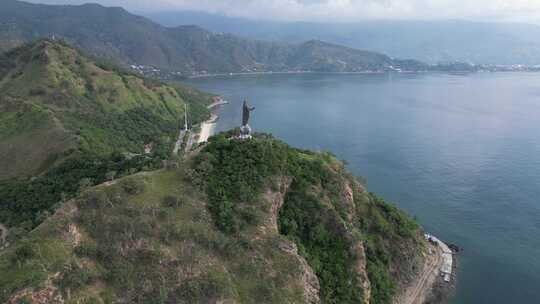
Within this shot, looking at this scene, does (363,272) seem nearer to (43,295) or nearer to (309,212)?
(309,212)

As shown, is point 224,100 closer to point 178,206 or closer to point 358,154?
point 358,154

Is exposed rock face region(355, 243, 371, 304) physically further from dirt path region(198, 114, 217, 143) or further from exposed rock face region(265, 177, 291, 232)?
dirt path region(198, 114, 217, 143)

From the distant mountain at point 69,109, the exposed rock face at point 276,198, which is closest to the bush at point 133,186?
the exposed rock face at point 276,198

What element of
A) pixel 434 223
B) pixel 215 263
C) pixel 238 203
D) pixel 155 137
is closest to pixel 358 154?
pixel 434 223

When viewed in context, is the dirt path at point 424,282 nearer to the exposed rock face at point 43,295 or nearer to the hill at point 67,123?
the hill at point 67,123

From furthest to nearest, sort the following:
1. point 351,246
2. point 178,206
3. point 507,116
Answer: point 507,116 → point 351,246 → point 178,206

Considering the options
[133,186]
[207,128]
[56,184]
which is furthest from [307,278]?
[207,128]

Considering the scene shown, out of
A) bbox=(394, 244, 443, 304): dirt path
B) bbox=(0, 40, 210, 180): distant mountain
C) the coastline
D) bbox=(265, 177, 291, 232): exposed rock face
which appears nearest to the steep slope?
bbox=(265, 177, 291, 232): exposed rock face
